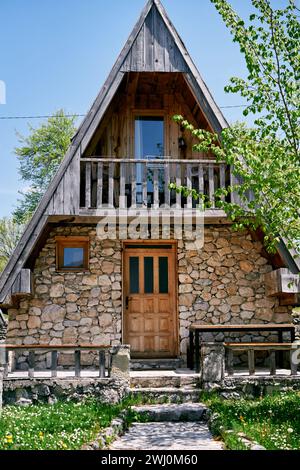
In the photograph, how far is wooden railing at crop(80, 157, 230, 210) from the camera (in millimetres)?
10695

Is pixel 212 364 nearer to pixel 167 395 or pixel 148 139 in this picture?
pixel 167 395

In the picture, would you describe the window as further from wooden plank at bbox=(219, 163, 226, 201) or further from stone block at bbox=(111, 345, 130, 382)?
wooden plank at bbox=(219, 163, 226, 201)

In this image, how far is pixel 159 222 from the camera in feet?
37.1

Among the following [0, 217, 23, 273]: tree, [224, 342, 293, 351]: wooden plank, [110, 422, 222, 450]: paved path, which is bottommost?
[110, 422, 222, 450]: paved path

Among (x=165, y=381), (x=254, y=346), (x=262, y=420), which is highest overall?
(x=254, y=346)

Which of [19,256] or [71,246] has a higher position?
[71,246]

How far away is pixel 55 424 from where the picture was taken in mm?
6621

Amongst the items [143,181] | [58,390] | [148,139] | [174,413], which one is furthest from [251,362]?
[148,139]

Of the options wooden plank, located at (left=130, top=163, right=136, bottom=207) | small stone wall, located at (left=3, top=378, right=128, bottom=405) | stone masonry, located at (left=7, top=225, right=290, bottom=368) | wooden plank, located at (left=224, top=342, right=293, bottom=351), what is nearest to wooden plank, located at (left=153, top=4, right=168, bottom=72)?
wooden plank, located at (left=130, top=163, right=136, bottom=207)

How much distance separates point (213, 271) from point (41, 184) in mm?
15144

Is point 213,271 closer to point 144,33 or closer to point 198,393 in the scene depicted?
point 198,393

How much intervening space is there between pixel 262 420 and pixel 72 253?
5920 millimetres

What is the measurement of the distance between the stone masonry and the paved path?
3533 millimetres

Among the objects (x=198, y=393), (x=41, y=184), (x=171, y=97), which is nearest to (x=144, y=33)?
(x=171, y=97)
